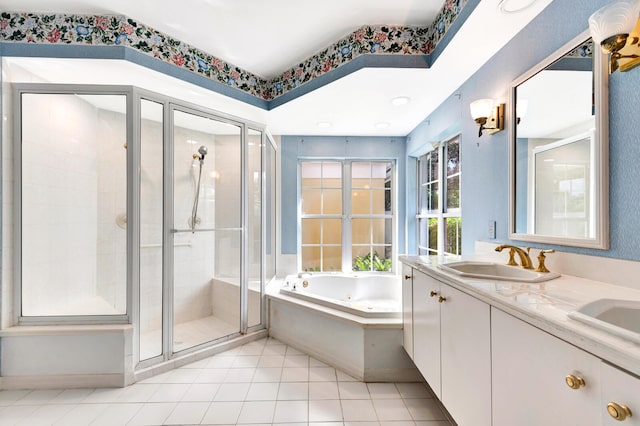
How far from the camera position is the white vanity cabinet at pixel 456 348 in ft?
3.60

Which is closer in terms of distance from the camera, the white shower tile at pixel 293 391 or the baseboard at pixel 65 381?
the white shower tile at pixel 293 391

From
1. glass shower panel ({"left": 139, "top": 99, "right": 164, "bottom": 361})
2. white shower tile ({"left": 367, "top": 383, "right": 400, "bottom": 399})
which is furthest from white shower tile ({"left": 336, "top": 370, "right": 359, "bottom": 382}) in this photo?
glass shower panel ({"left": 139, "top": 99, "right": 164, "bottom": 361})

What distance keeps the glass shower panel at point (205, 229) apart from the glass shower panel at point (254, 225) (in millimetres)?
113

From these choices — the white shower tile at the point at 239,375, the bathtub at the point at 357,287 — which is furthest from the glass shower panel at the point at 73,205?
the bathtub at the point at 357,287

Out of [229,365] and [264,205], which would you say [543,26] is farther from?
[229,365]

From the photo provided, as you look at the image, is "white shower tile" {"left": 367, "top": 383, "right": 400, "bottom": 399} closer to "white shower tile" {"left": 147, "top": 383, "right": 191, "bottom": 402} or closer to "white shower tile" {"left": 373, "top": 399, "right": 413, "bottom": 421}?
"white shower tile" {"left": 373, "top": 399, "right": 413, "bottom": 421}

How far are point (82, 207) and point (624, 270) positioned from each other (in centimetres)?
314

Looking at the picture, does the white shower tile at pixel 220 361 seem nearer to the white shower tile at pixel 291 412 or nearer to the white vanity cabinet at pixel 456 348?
the white shower tile at pixel 291 412

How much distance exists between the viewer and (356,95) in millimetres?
2500

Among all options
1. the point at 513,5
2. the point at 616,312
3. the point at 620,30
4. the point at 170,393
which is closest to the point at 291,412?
the point at 170,393

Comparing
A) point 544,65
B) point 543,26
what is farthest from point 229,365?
point 543,26

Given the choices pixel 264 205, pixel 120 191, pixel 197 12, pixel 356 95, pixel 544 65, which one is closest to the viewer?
pixel 544 65

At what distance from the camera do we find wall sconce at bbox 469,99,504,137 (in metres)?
1.78

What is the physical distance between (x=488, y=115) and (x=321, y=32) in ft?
4.32
